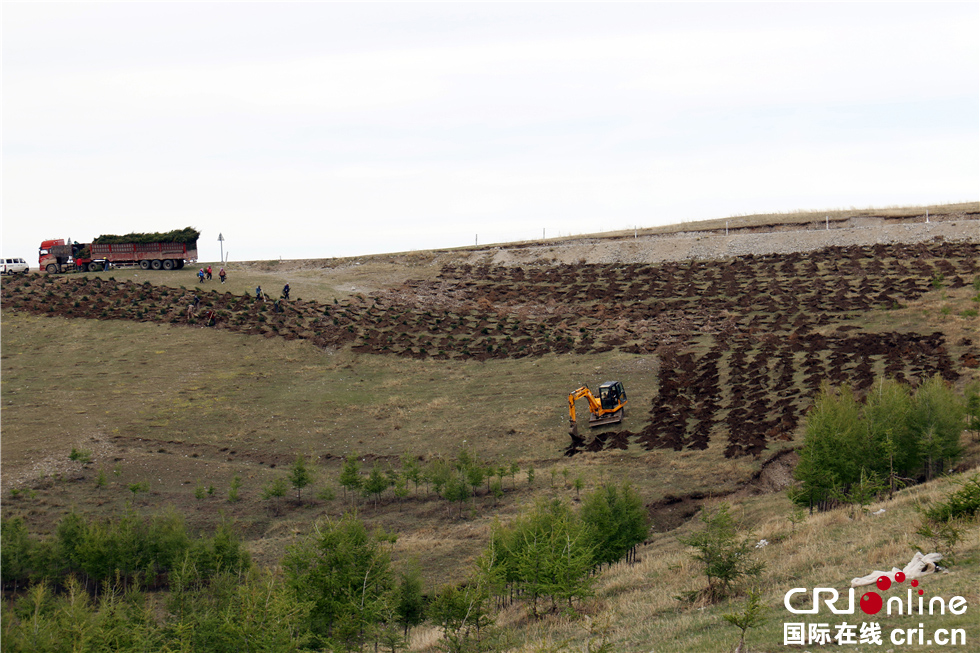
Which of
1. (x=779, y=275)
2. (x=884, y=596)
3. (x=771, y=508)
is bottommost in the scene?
(x=771, y=508)

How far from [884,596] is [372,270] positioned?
69414 mm

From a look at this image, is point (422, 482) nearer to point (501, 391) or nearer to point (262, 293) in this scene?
point (501, 391)

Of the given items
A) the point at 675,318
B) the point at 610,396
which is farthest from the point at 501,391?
the point at 675,318

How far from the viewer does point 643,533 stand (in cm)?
2550

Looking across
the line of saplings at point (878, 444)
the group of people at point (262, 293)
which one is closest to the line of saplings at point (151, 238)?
the group of people at point (262, 293)

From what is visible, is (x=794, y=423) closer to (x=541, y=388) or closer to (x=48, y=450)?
(x=541, y=388)

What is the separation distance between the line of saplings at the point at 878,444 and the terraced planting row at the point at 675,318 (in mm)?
7128

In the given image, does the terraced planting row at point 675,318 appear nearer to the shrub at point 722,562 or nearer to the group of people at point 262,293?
the group of people at point 262,293

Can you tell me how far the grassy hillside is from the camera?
924 inches

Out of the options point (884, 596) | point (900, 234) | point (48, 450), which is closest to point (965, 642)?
point (884, 596)

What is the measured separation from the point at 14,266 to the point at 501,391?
58263mm

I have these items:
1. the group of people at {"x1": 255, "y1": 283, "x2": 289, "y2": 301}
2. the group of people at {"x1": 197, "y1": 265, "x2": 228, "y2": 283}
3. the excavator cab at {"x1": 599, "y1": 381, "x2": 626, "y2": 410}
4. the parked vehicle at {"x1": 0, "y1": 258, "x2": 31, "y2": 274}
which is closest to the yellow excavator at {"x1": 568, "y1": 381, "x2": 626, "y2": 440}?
the excavator cab at {"x1": 599, "y1": 381, "x2": 626, "y2": 410}

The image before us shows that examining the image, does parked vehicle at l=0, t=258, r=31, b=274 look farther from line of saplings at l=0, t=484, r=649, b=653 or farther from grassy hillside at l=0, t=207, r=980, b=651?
line of saplings at l=0, t=484, r=649, b=653

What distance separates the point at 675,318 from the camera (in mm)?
58000
